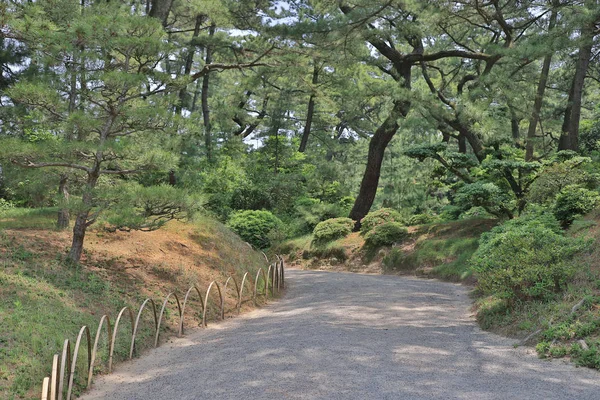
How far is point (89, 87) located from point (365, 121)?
69.3 feet

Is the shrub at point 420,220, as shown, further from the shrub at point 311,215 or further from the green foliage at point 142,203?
the green foliage at point 142,203

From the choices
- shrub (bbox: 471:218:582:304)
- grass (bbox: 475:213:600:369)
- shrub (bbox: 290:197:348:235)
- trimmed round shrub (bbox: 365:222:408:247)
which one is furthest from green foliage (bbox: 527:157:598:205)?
shrub (bbox: 290:197:348:235)

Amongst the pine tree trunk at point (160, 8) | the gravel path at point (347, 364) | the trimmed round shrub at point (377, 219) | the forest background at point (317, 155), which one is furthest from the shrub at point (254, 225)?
the gravel path at point (347, 364)

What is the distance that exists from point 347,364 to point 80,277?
14.7 ft

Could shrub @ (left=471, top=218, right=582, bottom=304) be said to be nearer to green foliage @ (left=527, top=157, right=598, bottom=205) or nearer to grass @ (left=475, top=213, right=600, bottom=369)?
grass @ (left=475, top=213, right=600, bottom=369)

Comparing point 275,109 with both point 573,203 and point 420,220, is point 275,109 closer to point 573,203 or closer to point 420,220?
point 420,220

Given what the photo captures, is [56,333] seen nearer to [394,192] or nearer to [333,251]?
[333,251]

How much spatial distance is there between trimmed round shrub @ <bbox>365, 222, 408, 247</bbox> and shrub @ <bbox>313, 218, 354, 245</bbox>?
68.7 inches

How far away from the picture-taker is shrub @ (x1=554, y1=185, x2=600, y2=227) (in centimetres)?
1017

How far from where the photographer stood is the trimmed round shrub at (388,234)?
16.0 m

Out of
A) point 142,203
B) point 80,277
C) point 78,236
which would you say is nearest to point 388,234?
point 142,203

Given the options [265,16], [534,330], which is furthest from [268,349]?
[265,16]

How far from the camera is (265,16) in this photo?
13.2 metres

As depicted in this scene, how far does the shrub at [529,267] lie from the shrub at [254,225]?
11350mm
